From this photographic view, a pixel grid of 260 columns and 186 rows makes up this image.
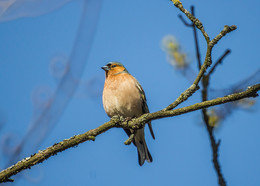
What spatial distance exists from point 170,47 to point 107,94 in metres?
2.09

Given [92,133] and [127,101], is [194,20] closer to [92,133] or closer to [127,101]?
[92,133]

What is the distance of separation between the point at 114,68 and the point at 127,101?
57.4 inches

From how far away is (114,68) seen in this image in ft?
24.6

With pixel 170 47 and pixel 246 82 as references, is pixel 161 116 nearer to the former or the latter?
pixel 246 82

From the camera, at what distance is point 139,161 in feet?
21.7

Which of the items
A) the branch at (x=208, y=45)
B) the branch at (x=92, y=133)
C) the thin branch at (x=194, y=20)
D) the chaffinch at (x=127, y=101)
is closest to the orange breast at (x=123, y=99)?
the chaffinch at (x=127, y=101)

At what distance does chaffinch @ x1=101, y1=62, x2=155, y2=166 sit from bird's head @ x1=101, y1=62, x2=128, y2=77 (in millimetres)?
384

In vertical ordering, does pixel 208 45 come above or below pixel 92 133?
above

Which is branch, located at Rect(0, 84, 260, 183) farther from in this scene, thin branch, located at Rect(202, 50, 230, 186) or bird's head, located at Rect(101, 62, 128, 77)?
bird's head, located at Rect(101, 62, 128, 77)

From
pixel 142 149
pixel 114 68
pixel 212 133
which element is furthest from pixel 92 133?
pixel 114 68

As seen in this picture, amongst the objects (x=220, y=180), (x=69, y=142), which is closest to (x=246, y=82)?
(x=220, y=180)

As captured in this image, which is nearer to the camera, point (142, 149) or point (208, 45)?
point (208, 45)

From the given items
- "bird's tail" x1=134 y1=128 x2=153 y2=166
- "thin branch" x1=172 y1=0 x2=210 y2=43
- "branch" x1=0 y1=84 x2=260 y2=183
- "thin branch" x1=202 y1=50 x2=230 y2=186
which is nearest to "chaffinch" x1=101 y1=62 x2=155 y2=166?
"bird's tail" x1=134 y1=128 x2=153 y2=166

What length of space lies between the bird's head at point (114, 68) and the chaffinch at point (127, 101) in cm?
38
